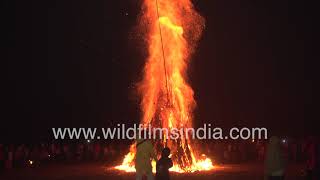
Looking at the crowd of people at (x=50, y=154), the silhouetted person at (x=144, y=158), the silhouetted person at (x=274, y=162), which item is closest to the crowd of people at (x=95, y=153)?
the crowd of people at (x=50, y=154)

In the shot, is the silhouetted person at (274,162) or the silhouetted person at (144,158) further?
the silhouetted person at (144,158)

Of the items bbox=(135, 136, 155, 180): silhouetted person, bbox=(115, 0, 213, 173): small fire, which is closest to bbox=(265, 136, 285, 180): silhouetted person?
bbox=(135, 136, 155, 180): silhouetted person

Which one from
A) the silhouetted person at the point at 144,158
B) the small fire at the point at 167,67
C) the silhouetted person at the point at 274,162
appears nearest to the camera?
the silhouetted person at the point at 274,162

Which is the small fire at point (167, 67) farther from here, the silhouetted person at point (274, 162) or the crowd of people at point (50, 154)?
the silhouetted person at point (274, 162)

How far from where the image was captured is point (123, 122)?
194 ft

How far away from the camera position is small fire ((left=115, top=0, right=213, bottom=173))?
101 feet

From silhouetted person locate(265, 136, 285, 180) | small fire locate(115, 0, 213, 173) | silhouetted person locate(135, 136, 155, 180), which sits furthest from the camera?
small fire locate(115, 0, 213, 173)

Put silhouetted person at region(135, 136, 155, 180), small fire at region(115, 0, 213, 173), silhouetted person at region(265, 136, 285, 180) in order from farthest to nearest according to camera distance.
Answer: small fire at region(115, 0, 213, 173)
silhouetted person at region(135, 136, 155, 180)
silhouetted person at region(265, 136, 285, 180)

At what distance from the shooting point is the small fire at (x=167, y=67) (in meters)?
30.8

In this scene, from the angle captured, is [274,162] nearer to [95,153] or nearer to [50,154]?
[50,154]

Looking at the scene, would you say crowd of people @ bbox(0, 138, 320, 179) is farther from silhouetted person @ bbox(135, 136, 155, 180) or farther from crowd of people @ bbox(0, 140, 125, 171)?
silhouetted person @ bbox(135, 136, 155, 180)

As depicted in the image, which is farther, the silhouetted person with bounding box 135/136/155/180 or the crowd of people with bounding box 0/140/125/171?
the crowd of people with bounding box 0/140/125/171

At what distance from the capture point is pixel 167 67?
31.4 metres

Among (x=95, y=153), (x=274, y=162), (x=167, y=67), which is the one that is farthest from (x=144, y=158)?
(x=95, y=153)
